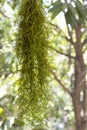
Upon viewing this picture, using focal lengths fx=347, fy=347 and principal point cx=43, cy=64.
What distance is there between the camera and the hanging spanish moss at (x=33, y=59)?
999 millimetres

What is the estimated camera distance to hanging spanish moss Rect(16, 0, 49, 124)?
999 millimetres

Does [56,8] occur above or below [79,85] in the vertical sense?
above

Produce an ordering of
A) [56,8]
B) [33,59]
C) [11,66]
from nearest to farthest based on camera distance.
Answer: [33,59] → [56,8] → [11,66]

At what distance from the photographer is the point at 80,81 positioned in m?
1.93

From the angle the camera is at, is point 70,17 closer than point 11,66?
Yes

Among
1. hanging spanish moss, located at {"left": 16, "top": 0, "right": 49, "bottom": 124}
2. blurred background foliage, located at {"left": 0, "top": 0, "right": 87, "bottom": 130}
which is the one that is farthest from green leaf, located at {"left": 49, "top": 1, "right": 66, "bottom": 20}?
hanging spanish moss, located at {"left": 16, "top": 0, "right": 49, "bottom": 124}

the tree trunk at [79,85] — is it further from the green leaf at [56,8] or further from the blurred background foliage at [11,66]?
the green leaf at [56,8]

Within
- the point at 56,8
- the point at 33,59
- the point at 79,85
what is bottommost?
the point at 33,59

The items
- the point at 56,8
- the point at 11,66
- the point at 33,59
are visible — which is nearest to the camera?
the point at 33,59

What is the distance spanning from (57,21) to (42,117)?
1.16 m

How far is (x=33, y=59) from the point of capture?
1.01m

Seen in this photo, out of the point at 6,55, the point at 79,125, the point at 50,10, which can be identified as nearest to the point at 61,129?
the point at 79,125

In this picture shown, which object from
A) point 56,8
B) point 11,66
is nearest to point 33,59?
point 56,8

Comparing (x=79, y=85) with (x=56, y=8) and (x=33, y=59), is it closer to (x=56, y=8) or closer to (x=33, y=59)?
(x=56, y=8)
